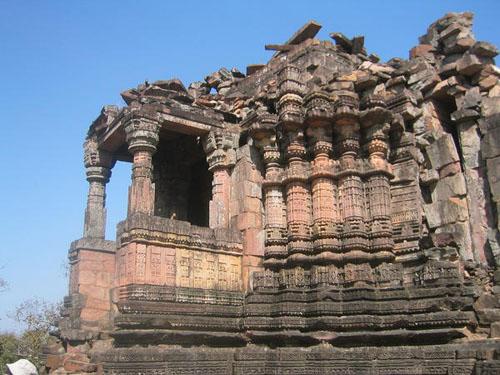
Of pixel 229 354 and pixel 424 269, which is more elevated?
pixel 424 269

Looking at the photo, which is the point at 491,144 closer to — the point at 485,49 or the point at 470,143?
the point at 470,143

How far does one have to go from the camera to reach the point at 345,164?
453 inches

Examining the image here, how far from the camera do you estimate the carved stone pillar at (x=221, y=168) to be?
12461 mm

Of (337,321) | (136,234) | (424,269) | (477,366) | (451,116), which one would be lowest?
(477,366)

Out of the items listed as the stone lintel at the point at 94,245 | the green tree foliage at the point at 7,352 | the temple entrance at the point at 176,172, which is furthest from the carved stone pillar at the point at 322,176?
the green tree foliage at the point at 7,352

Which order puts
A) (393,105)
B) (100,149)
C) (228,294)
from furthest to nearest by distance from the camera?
(100,149)
(393,105)
(228,294)

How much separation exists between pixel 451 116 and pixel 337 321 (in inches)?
209

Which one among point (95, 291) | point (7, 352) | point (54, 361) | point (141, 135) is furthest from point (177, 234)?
point (7, 352)

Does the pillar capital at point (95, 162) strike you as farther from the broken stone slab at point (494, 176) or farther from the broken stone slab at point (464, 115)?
the broken stone slab at point (494, 176)

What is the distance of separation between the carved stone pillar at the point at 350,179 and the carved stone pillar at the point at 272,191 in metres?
1.36

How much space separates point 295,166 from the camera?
11.8 meters

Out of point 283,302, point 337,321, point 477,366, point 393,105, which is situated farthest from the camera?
point 393,105

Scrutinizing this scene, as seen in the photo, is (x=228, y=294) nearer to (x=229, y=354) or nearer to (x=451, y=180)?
(x=229, y=354)

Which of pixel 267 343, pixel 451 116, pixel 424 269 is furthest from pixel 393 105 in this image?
pixel 267 343
